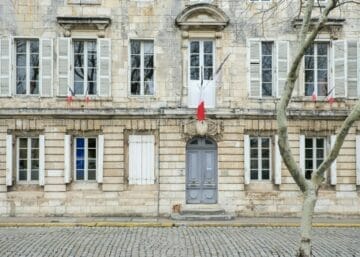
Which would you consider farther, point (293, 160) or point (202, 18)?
point (202, 18)

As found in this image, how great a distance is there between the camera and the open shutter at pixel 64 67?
66.0ft

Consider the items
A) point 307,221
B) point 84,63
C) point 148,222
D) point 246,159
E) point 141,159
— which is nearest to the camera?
point 307,221

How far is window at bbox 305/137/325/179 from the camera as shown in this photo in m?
20.7

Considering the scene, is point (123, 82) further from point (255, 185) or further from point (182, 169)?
point (255, 185)

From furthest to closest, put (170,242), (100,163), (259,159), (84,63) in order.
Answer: (259,159), (84,63), (100,163), (170,242)

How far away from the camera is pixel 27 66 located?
20391mm

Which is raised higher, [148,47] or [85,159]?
[148,47]

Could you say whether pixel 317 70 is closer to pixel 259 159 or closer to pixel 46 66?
pixel 259 159

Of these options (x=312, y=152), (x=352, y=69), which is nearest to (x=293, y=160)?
(x=312, y=152)

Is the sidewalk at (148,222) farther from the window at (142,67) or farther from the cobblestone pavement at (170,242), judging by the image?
the window at (142,67)

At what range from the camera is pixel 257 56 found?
20.5 m

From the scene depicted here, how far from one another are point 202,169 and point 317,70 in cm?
545

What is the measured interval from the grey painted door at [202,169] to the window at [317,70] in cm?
408

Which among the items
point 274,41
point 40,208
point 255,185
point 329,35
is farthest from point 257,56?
point 40,208
